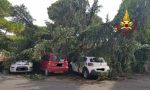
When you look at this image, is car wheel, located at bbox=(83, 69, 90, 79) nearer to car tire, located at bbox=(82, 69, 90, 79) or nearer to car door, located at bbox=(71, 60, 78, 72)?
car tire, located at bbox=(82, 69, 90, 79)

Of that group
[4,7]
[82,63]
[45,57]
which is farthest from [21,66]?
[4,7]

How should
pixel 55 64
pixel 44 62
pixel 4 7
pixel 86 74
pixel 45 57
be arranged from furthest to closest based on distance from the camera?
1. pixel 4 7
2. pixel 45 57
3. pixel 44 62
4. pixel 55 64
5. pixel 86 74

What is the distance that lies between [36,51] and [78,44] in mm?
3018

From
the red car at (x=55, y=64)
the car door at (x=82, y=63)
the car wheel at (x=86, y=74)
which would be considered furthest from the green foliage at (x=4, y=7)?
the car wheel at (x=86, y=74)

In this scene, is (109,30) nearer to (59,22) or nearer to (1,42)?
(59,22)

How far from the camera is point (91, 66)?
59.7 ft

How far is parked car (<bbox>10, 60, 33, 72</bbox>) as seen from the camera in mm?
20219

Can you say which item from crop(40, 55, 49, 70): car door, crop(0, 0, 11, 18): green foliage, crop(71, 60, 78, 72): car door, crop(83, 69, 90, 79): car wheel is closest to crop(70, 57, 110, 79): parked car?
crop(83, 69, 90, 79): car wheel

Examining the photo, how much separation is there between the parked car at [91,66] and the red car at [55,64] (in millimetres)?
992

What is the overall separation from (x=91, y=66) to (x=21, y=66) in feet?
17.6

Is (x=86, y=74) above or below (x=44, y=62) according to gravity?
below

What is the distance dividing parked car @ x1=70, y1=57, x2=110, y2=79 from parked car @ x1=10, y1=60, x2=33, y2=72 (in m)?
3.71

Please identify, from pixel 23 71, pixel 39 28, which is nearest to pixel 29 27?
pixel 39 28

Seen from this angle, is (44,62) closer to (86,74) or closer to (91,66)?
(86,74)
